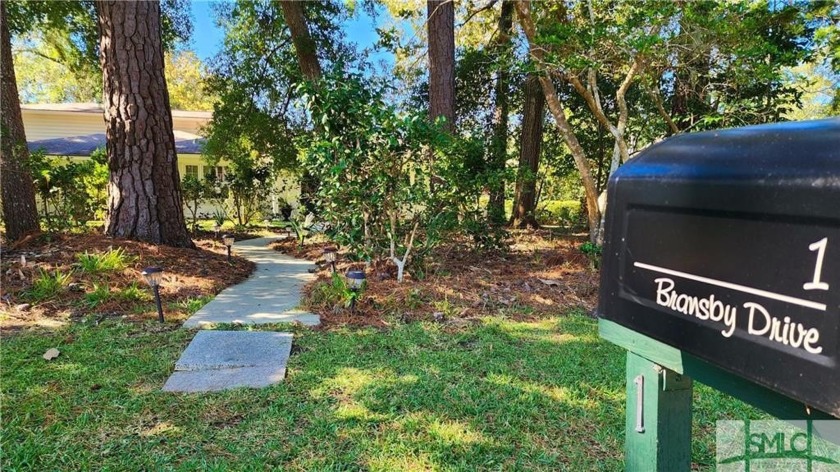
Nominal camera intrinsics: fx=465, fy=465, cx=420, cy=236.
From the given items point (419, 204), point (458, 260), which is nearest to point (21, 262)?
point (419, 204)

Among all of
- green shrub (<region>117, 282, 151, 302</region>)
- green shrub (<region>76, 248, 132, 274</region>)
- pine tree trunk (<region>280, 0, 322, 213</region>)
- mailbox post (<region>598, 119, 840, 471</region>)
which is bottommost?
green shrub (<region>117, 282, 151, 302</region>)

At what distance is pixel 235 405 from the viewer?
8.82 ft

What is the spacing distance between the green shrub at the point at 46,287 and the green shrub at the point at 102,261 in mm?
220

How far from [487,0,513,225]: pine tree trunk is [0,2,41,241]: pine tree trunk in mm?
6366

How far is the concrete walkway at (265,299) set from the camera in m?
4.17

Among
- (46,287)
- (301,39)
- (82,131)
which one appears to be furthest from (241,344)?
(82,131)

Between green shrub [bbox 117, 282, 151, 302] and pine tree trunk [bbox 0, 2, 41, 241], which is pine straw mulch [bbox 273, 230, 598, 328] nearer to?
green shrub [bbox 117, 282, 151, 302]

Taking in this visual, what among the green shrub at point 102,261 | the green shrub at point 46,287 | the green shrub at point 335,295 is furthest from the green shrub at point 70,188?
the green shrub at point 335,295

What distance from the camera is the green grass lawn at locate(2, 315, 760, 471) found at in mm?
2211

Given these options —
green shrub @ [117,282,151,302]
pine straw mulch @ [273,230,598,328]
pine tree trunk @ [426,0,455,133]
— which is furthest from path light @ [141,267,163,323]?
pine tree trunk @ [426,0,455,133]

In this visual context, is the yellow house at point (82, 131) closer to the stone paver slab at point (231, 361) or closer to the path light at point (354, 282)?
the path light at point (354, 282)

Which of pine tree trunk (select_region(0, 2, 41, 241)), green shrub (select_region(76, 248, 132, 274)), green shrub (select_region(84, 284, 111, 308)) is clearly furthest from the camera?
pine tree trunk (select_region(0, 2, 41, 241))

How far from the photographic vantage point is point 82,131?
66.2 ft

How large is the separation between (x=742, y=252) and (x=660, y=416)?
0.52m
